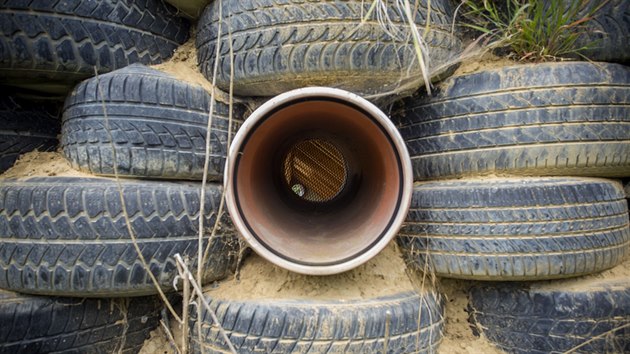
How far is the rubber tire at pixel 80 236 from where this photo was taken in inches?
56.2

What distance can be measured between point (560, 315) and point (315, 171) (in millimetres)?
1314

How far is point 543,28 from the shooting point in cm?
161

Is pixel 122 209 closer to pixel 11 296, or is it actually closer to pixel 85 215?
pixel 85 215

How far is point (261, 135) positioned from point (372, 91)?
458 millimetres

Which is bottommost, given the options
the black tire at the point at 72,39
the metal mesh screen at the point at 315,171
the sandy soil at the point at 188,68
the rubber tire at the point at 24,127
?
the metal mesh screen at the point at 315,171

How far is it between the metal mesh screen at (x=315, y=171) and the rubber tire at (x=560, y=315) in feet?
3.09

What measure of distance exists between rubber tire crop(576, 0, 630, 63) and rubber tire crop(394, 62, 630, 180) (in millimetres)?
54

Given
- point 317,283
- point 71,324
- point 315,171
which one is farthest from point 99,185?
point 315,171

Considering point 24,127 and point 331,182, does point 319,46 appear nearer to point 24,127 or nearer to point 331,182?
point 331,182

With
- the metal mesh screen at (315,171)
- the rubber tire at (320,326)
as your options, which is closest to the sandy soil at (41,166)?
the rubber tire at (320,326)

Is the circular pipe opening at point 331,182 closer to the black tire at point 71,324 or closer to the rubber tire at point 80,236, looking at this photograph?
the rubber tire at point 80,236

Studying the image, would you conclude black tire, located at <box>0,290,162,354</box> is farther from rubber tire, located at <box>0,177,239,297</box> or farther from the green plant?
the green plant

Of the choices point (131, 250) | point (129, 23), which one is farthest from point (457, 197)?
point (129, 23)

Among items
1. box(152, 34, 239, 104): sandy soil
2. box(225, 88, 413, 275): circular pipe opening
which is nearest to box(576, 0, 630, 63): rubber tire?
box(225, 88, 413, 275): circular pipe opening
